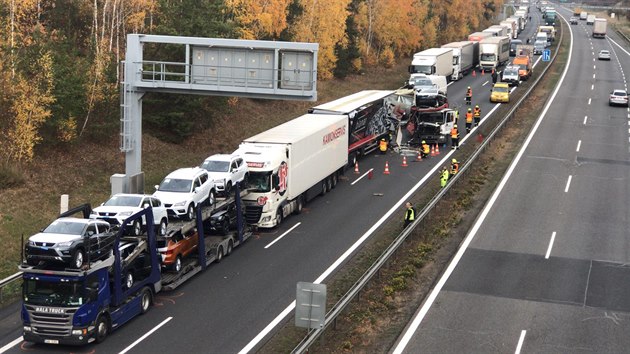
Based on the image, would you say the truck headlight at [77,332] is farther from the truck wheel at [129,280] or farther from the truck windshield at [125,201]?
the truck windshield at [125,201]

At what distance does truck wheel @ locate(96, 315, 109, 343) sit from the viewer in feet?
72.5

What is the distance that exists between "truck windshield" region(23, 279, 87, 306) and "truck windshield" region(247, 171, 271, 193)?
1283cm

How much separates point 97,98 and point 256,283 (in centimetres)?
1827

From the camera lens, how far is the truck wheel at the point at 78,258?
21672 millimetres

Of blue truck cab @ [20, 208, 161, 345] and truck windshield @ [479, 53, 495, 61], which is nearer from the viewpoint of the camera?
blue truck cab @ [20, 208, 161, 345]

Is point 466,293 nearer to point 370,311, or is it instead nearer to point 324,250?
point 370,311

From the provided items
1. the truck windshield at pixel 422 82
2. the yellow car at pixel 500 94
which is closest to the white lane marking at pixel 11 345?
the truck windshield at pixel 422 82

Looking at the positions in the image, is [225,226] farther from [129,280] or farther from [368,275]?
[129,280]

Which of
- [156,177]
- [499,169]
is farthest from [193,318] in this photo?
[499,169]

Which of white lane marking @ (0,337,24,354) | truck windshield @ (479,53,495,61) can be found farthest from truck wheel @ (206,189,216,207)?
truck windshield @ (479,53,495,61)

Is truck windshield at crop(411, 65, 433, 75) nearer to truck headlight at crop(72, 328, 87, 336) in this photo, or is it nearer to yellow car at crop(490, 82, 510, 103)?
yellow car at crop(490, 82, 510, 103)

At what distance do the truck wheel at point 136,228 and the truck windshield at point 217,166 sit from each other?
732 cm

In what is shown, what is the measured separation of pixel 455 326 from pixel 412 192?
17.9 m

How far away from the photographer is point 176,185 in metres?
29.7
